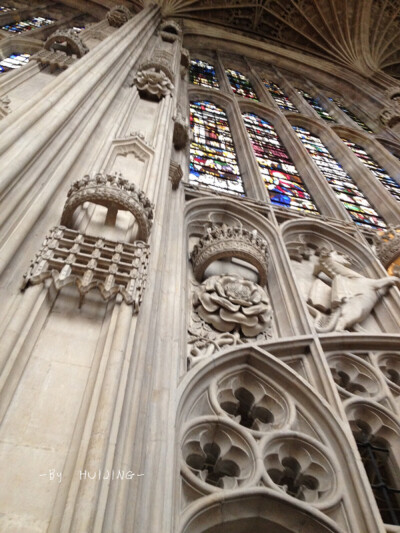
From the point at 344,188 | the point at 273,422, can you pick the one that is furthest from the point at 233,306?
the point at 344,188

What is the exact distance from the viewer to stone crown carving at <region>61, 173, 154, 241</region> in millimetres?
3514

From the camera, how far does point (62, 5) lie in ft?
50.5

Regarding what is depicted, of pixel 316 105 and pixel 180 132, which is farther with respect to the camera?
pixel 316 105

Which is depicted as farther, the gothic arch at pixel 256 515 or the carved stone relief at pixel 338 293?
the carved stone relief at pixel 338 293

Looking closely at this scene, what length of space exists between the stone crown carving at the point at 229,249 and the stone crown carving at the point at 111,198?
5.10 feet

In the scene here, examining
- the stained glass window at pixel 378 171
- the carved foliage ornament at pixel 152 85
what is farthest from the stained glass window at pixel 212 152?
the stained glass window at pixel 378 171

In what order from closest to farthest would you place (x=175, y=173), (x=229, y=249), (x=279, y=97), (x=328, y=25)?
(x=229, y=249) → (x=175, y=173) → (x=279, y=97) → (x=328, y=25)

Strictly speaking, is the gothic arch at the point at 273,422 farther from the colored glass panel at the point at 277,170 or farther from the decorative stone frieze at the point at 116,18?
the decorative stone frieze at the point at 116,18

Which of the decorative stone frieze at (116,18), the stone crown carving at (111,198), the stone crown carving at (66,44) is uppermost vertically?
the decorative stone frieze at (116,18)

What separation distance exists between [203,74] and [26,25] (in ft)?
18.9

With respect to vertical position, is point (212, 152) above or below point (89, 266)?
above

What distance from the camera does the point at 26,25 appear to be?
12977 mm

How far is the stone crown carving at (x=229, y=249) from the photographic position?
5.16m

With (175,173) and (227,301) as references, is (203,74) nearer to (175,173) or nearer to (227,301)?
(175,173)
